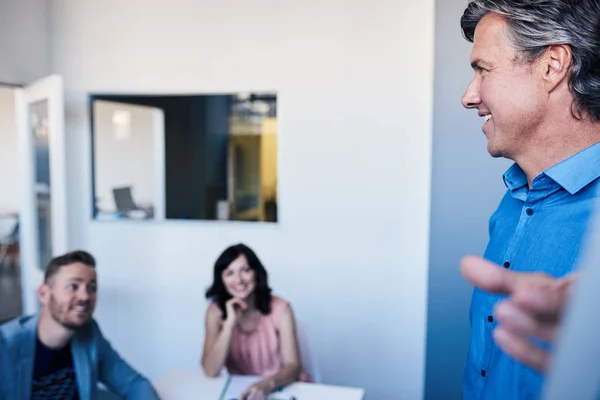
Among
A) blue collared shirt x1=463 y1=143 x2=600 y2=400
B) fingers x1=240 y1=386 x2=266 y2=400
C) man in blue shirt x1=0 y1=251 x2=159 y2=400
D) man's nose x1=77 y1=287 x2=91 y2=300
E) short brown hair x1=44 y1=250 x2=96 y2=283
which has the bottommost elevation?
fingers x1=240 y1=386 x2=266 y2=400

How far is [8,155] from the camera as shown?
7.73 meters

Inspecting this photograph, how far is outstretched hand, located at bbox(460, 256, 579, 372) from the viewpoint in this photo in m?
0.25

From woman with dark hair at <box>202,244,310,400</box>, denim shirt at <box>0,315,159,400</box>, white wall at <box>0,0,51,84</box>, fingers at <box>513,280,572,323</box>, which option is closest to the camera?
fingers at <box>513,280,572,323</box>

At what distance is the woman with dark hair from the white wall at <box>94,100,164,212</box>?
54.3 inches

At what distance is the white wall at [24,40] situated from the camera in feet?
11.1

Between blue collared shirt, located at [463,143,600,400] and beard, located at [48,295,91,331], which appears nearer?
blue collared shirt, located at [463,143,600,400]

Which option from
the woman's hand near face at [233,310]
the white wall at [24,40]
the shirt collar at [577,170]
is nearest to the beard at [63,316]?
the woman's hand near face at [233,310]

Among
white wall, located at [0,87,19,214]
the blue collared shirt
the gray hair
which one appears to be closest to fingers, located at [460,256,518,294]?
the blue collared shirt

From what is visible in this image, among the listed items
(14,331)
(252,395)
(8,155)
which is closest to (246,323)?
(252,395)

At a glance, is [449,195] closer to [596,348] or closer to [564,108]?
[564,108]

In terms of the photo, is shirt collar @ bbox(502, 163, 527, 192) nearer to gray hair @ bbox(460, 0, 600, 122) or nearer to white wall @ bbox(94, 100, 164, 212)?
gray hair @ bbox(460, 0, 600, 122)

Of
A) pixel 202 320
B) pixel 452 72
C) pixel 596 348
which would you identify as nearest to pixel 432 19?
pixel 452 72

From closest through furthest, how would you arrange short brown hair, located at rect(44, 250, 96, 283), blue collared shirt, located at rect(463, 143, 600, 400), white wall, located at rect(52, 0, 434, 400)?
blue collared shirt, located at rect(463, 143, 600, 400), short brown hair, located at rect(44, 250, 96, 283), white wall, located at rect(52, 0, 434, 400)

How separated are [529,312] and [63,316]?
215 cm
